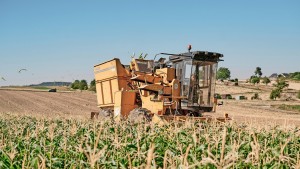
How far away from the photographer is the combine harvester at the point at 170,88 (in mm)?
14859

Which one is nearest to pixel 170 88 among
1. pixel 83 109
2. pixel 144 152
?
pixel 144 152

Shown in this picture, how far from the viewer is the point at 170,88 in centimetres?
1532

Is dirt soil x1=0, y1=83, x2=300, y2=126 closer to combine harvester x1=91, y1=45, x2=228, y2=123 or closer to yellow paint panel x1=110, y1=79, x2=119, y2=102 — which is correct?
yellow paint panel x1=110, y1=79, x2=119, y2=102

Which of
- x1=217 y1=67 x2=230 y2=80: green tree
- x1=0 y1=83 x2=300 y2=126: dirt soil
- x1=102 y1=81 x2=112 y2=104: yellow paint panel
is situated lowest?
x1=0 y1=83 x2=300 y2=126: dirt soil

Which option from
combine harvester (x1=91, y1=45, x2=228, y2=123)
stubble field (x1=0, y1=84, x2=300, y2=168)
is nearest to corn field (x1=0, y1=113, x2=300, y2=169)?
stubble field (x1=0, y1=84, x2=300, y2=168)

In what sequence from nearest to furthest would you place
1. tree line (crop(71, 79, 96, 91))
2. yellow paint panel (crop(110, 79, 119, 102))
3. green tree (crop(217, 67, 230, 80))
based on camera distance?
yellow paint panel (crop(110, 79, 119, 102)) < tree line (crop(71, 79, 96, 91)) < green tree (crop(217, 67, 230, 80))

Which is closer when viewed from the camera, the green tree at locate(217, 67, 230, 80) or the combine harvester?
the combine harvester

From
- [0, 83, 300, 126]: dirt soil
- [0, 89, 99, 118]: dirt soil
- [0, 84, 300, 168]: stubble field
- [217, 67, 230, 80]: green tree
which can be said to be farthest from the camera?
[217, 67, 230, 80]: green tree

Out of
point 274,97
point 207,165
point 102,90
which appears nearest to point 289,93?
point 274,97

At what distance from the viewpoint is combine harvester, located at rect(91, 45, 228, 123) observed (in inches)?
585

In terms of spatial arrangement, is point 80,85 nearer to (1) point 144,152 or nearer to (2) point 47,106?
(2) point 47,106

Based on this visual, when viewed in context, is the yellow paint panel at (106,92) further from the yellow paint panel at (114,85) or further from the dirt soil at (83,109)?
the dirt soil at (83,109)

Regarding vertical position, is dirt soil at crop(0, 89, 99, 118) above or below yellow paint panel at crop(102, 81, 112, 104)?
below

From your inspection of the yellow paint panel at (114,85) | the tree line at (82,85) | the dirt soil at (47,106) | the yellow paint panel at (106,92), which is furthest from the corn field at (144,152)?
the tree line at (82,85)
